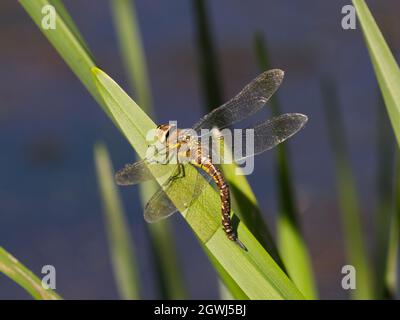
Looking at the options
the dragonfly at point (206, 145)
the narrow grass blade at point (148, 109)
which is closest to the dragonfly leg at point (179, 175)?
the dragonfly at point (206, 145)

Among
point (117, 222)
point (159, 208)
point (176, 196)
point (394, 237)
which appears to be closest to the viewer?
point (176, 196)

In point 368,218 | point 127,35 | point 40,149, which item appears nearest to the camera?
point 127,35

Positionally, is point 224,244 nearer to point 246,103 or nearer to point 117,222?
point 246,103

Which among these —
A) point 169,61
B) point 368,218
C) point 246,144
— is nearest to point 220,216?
point 246,144

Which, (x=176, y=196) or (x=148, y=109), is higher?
(x=148, y=109)

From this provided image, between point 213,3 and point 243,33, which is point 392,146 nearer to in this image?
point 243,33

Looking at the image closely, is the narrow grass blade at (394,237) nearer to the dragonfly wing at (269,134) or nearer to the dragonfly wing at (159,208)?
the dragonfly wing at (269,134)

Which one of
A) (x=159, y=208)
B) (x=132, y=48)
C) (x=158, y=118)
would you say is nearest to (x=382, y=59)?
(x=159, y=208)
